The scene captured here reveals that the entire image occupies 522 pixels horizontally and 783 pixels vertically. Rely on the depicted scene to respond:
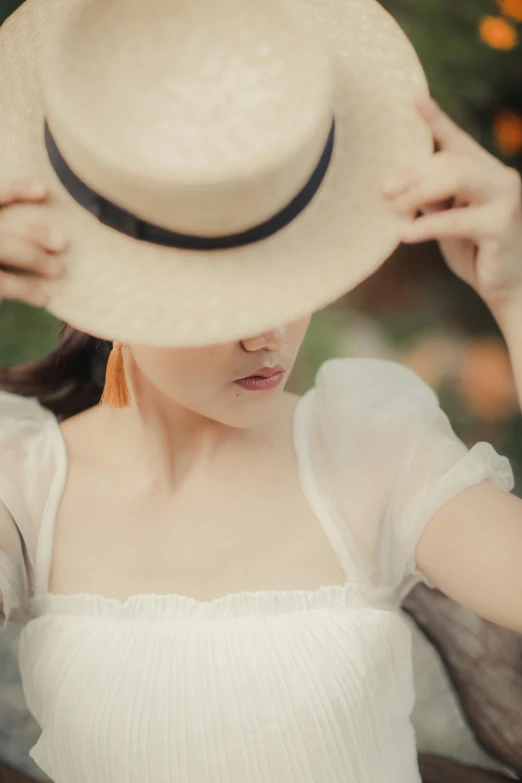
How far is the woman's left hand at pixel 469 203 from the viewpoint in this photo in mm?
506

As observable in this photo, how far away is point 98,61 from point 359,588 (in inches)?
19.9

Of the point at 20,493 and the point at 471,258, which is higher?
the point at 471,258

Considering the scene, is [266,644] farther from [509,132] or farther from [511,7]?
[511,7]

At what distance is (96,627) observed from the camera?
0.68 metres

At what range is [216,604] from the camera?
2.22ft

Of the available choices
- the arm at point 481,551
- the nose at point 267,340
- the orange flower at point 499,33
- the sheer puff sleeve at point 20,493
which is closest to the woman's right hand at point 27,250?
the nose at point 267,340

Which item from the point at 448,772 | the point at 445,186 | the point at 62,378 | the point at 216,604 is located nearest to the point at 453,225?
the point at 445,186

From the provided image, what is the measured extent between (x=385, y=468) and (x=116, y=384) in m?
0.28

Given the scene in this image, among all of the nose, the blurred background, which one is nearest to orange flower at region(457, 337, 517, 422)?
the blurred background

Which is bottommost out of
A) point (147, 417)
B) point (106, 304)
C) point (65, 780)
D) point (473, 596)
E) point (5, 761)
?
point (5, 761)

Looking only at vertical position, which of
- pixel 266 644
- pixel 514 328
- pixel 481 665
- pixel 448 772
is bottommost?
pixel 448 772

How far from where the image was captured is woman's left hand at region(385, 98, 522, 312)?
1.66 feet

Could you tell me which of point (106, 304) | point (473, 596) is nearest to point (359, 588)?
point (473, 596)

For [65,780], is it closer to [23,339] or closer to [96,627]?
[96,627]
